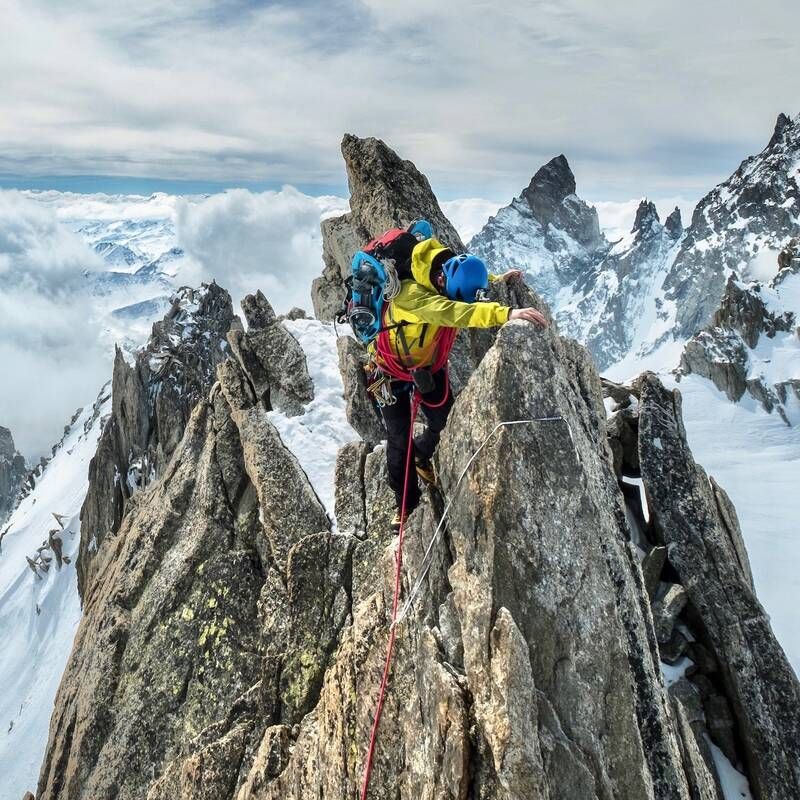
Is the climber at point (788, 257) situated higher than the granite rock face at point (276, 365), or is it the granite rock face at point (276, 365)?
the climber at point (788, 257)

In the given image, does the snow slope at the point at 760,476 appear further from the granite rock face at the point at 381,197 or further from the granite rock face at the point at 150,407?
the granite rock face at the point at 150,407

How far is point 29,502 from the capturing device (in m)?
130

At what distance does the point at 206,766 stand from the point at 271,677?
192 centimetres

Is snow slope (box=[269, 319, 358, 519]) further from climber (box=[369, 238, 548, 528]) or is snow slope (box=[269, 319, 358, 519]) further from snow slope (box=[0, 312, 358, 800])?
climber (box=[369, 238, 548, 528])

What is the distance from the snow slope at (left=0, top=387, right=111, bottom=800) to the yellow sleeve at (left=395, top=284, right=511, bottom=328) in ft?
213

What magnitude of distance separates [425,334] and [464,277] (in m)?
1.38

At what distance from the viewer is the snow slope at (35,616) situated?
60.0m

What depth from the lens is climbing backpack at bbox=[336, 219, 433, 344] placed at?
998 centimetres

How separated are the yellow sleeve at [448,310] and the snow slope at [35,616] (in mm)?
64849

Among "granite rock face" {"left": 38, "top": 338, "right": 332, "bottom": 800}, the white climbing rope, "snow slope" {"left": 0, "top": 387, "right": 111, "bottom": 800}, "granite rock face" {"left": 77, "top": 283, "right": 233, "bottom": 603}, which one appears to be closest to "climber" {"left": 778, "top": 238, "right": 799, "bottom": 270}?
"granite rock face" {"left": 77, "top": 283, "right": 233, "bottom": 603}

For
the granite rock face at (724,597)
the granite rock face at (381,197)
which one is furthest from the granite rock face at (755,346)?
the granite rock face at (381,197)

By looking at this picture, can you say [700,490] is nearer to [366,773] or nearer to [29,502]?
[366,773]

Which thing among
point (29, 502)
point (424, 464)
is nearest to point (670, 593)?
point (424, 464)

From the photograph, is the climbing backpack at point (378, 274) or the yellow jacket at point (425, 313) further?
the climbing backpack at point (378, 274)
